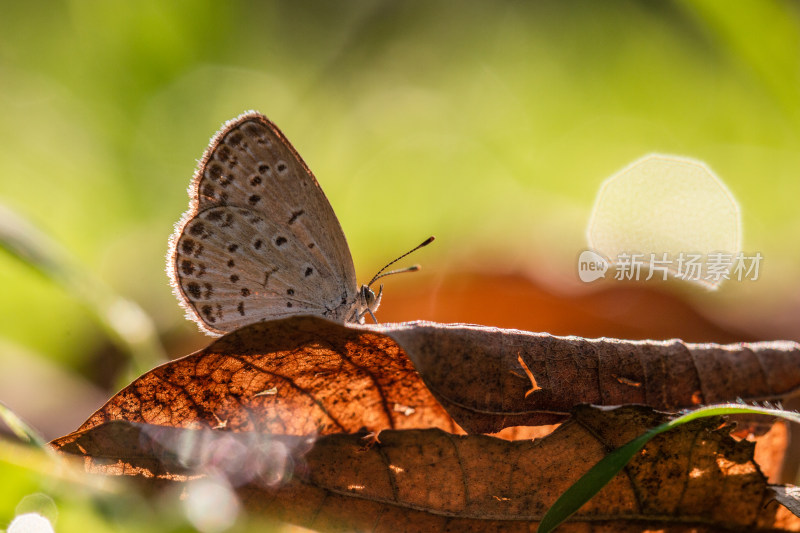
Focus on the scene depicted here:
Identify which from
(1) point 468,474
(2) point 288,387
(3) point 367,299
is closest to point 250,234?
(3) point 367,299

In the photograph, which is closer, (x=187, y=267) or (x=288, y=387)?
(x=288, y=387)

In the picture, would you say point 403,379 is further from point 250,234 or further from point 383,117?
point 383,117

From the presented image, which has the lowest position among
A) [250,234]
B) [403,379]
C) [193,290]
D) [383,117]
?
[403,379]

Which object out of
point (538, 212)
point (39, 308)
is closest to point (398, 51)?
point (538, 212)

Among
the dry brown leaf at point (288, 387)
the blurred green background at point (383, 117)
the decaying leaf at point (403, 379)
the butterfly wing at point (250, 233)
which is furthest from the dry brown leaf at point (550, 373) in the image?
the blurred green background at point (383, 117)

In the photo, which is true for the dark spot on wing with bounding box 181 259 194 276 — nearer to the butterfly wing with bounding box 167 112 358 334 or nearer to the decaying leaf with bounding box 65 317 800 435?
the butterfly wing with bounding box 167 112 358 334

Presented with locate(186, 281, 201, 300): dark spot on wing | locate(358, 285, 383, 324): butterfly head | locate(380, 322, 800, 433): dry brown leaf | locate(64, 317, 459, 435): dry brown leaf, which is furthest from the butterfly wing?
locate(380, 322, 800, 433): dry brown leaf
